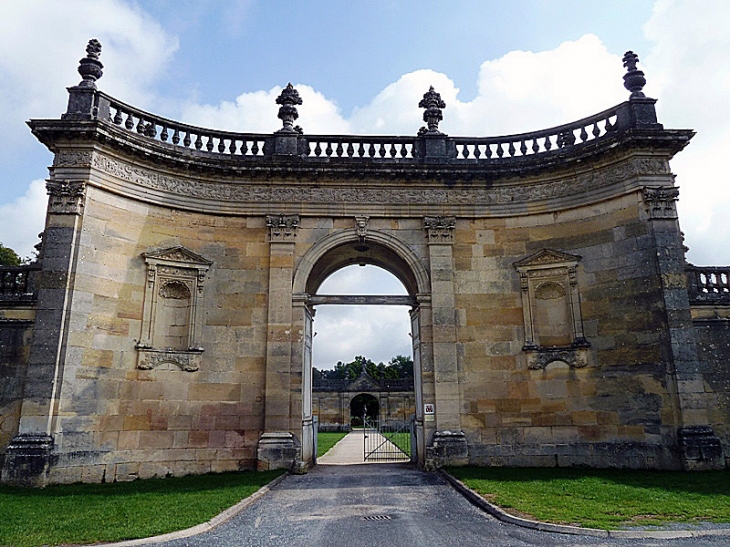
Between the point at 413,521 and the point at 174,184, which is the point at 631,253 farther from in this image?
the point at 174,184

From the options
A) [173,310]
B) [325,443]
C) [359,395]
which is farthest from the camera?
[359,395]

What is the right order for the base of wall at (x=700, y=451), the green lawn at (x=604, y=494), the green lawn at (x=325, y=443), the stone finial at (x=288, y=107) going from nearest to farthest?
the green lawn at (x=604, y=494) < the base of wall at (x=700, y=451) < the stone finial at (x=288, y=107) < the green lawn at (x=325, y=443)

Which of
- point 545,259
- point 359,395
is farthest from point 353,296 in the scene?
point 359,395

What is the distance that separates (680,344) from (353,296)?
7.83 m

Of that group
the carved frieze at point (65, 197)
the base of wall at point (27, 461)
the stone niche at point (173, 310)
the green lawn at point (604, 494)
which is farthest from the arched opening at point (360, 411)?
the carved frieze at point (65, 197)

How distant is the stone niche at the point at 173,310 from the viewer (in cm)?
1256

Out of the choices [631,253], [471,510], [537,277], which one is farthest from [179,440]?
[631,253]

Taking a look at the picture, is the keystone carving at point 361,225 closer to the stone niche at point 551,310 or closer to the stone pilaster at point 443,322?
the stone pilaster at point 443,322

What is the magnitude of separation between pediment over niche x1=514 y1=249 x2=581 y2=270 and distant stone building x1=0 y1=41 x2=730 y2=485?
0.04 metres

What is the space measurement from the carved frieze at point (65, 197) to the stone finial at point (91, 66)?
2.64 m

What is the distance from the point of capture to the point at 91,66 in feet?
42.9

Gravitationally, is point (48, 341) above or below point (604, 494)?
above

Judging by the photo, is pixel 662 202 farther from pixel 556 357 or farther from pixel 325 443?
pixel 325 443

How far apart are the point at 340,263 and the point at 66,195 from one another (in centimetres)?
728
